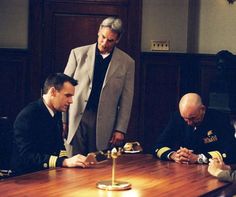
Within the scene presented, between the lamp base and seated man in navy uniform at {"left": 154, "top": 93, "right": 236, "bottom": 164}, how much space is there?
966mm

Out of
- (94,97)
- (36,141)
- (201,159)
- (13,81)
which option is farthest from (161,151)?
(13,81)

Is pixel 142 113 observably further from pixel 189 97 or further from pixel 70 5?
pixel 189 97

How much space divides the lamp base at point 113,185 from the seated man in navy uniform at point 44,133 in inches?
18.9

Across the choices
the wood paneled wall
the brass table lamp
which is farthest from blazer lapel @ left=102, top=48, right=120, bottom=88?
the wood paneled wall

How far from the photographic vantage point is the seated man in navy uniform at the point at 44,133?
3.30m

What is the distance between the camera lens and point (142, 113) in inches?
240

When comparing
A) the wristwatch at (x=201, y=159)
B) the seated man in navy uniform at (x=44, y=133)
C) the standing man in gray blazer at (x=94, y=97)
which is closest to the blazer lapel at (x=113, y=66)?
the standing man in gray blazer at (x=94, y=97)

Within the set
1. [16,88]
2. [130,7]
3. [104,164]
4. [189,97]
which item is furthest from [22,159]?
[130,7]

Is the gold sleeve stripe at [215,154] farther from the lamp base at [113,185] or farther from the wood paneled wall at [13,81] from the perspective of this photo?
the wood paneled wall at [13,81]

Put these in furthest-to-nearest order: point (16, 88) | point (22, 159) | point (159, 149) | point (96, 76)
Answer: point (16, 88) → point (96, 76) → point (159, 149) → point (22, 159)

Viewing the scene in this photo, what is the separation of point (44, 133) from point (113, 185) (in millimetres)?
892

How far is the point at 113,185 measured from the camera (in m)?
2.78

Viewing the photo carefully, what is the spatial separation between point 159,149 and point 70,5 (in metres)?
2.52

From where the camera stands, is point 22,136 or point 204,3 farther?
point 204,3
